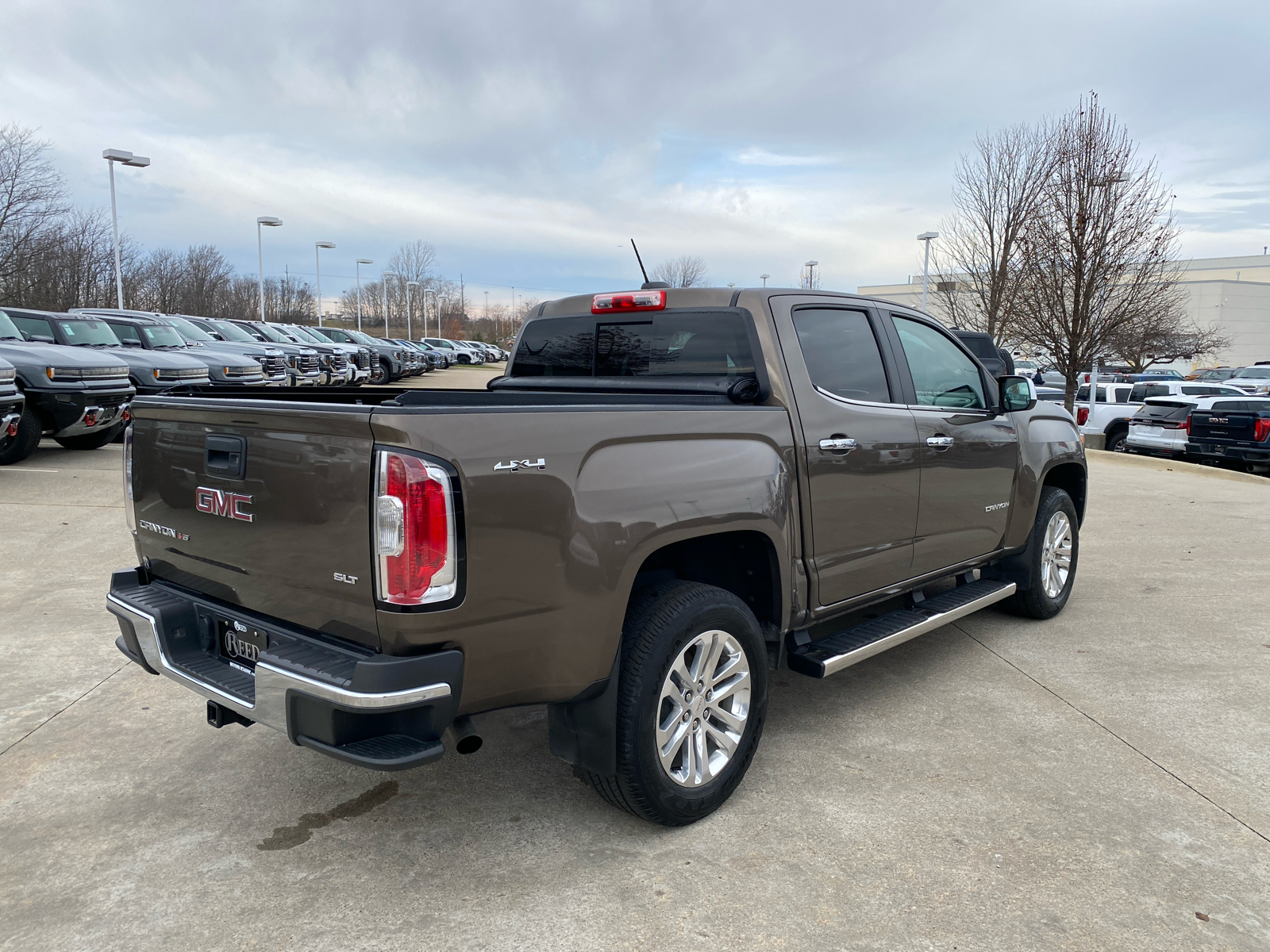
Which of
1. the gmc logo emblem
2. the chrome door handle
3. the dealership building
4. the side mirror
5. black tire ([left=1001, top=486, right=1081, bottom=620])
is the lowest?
black tire ([left=1001, top=486, right=1081, bottom=620])

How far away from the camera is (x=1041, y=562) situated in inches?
216

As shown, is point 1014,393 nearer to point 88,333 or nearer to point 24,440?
point 24,440

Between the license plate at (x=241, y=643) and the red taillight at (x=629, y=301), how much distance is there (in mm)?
2080

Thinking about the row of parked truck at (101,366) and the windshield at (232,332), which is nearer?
the row of parked truck at (101,366)

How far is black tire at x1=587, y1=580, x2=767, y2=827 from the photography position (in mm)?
2930

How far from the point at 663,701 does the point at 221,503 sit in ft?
5.15

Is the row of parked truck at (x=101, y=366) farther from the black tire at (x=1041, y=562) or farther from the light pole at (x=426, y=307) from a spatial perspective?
the light pole at (x=426, y=307)

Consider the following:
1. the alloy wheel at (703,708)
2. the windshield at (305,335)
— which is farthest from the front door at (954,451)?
the windshield at (305,335)

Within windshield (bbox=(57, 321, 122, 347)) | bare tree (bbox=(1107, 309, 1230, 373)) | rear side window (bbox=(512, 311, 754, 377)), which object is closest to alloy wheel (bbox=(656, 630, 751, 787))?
rear side window (bbox=(512, 311, 754, 377))

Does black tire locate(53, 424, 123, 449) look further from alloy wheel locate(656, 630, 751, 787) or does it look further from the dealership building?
the dealership building

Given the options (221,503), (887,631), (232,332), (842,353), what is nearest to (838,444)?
(842,353)

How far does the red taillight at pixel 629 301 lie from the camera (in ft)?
13.1

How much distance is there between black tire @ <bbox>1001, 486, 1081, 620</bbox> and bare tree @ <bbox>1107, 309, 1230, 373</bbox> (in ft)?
48.9

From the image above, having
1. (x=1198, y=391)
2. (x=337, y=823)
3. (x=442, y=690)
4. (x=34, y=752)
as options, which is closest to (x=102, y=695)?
(x=34, y=752)
